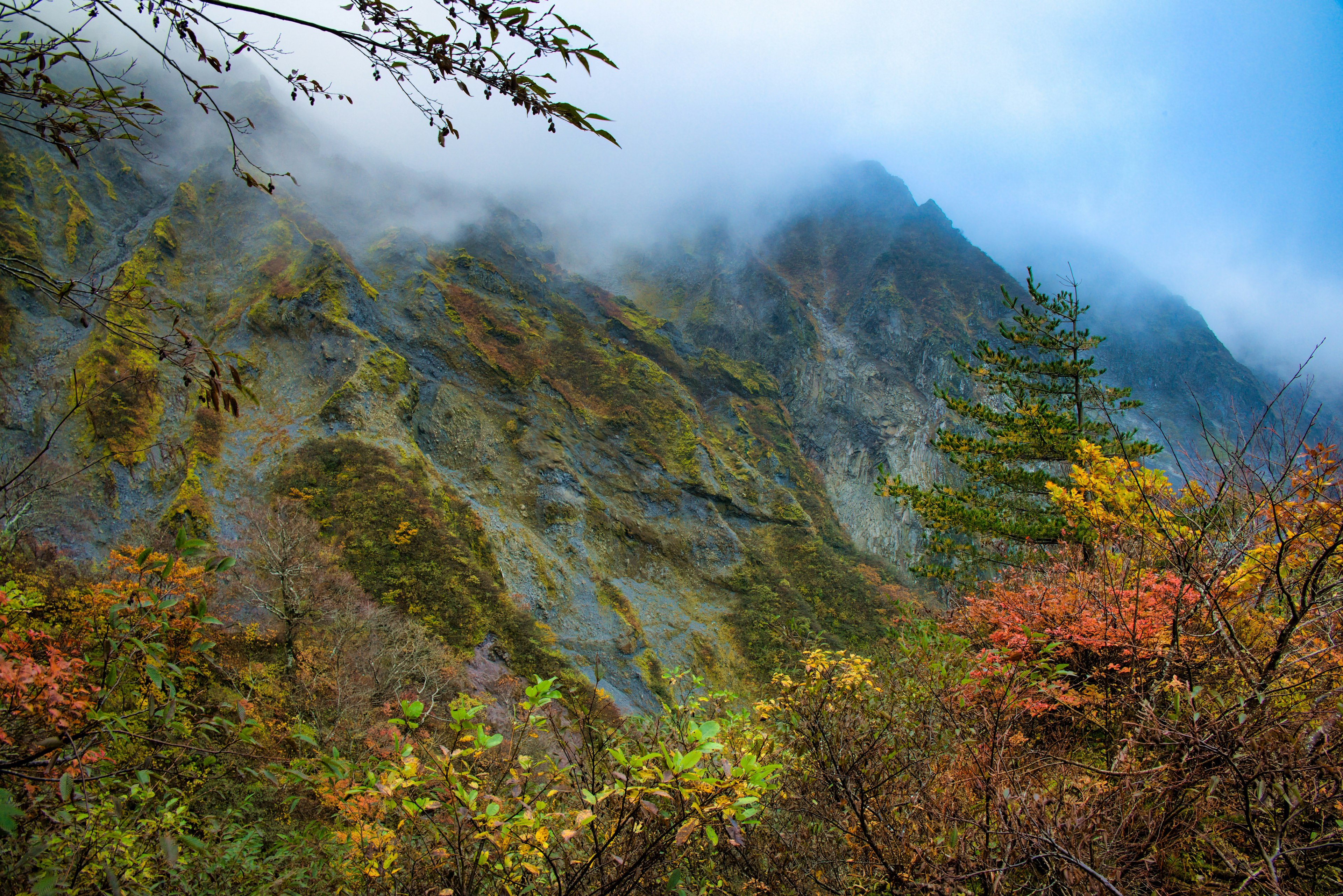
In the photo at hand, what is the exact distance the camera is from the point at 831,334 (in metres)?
69.7

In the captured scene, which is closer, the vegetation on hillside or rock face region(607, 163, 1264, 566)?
the vegetation on hillside

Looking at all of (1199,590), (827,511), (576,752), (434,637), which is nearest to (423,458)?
(434,637)

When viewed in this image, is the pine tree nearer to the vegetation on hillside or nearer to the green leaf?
the vegetation on hillside

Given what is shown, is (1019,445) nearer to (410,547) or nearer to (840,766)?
(840,766)

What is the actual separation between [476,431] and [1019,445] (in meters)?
29.2

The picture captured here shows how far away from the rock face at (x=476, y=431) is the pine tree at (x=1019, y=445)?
11.4 meters

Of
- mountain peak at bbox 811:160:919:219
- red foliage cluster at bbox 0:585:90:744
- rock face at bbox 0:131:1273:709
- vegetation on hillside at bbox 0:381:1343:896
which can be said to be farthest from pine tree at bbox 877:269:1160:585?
mountain peak at bbox 811:160:919:219

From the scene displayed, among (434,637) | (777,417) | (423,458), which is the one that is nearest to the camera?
(434,637)

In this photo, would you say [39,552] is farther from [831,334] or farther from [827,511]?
[831,334]

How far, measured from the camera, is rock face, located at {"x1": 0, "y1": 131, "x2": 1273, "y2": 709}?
74.4 ft

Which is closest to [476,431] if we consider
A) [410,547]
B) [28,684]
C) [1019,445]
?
[410,547]

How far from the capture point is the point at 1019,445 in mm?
13727

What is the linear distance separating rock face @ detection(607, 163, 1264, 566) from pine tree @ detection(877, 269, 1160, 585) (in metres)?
38.0

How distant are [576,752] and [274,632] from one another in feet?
51.0
